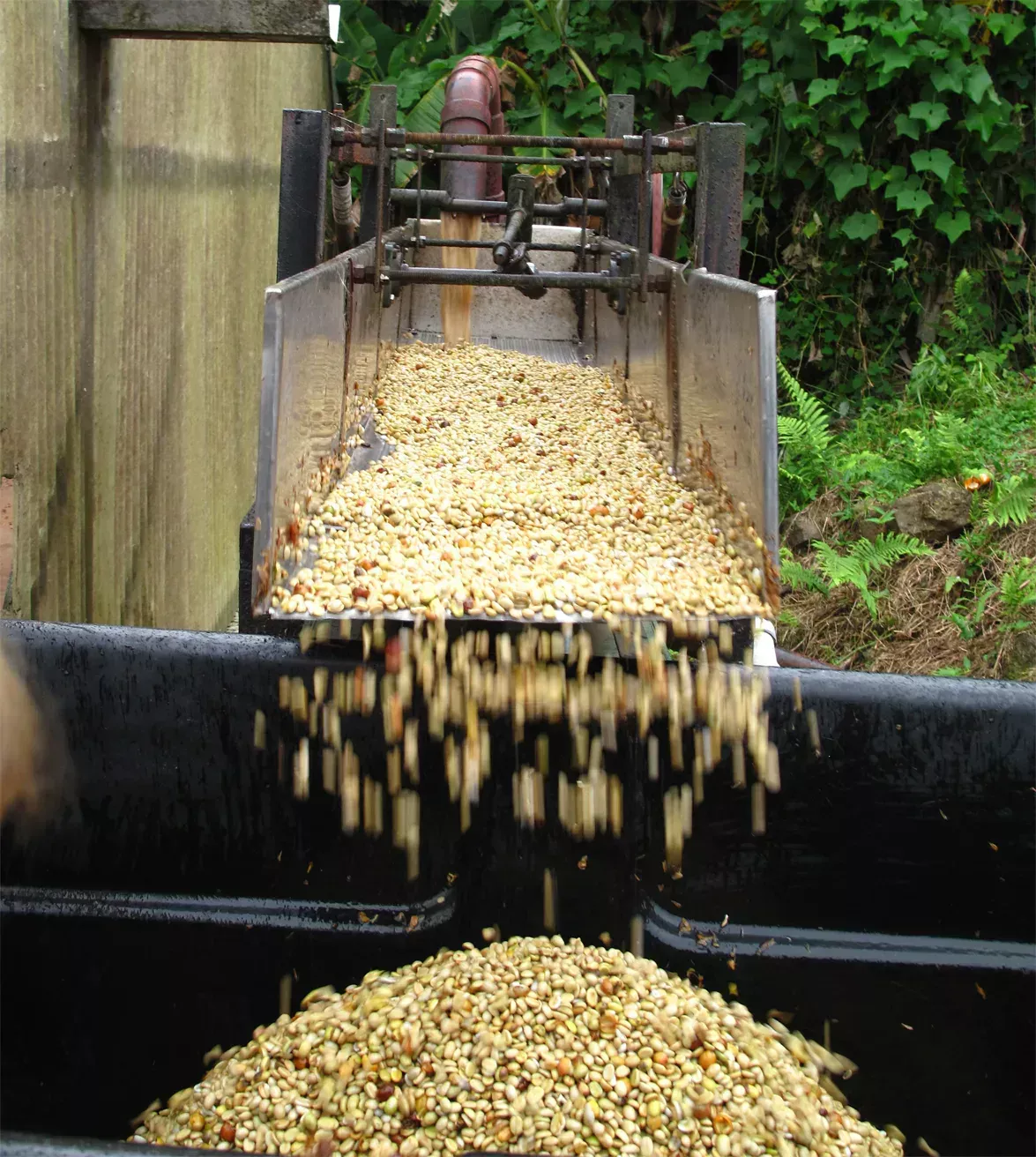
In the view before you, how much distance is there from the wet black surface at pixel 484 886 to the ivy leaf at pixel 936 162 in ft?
19.1

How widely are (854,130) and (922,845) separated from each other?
6249mm

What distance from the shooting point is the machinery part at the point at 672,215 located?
3977mm

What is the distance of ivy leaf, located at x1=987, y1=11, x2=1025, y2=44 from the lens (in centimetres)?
694

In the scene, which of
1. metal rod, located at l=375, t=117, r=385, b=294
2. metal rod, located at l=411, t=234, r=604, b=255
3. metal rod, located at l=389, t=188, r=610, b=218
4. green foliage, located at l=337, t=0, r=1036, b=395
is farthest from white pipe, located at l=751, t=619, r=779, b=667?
green foliage, located at l=337, t=0, r=1036, b=395

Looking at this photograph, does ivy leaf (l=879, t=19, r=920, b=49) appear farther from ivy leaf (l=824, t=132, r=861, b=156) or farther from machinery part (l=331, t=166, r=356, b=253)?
machinery part (l=331, t=166, r=356, b=253)

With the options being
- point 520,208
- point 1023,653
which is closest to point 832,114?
point 520,208

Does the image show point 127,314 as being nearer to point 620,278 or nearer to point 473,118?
point 620,278

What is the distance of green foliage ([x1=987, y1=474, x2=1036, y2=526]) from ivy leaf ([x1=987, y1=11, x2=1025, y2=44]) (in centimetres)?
334

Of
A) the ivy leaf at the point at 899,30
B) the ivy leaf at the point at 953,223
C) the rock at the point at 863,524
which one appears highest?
the ivy leaf at the point at 899,30

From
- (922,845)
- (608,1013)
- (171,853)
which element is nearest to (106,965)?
(171,853)

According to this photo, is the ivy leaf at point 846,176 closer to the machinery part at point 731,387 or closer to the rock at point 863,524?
the rock at point 863,524

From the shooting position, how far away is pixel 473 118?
5785 mm

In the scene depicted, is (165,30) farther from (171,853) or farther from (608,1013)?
(608,1013)

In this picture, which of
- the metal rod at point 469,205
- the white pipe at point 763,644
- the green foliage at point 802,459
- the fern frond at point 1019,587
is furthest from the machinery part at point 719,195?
the green foliage at point 802,459
